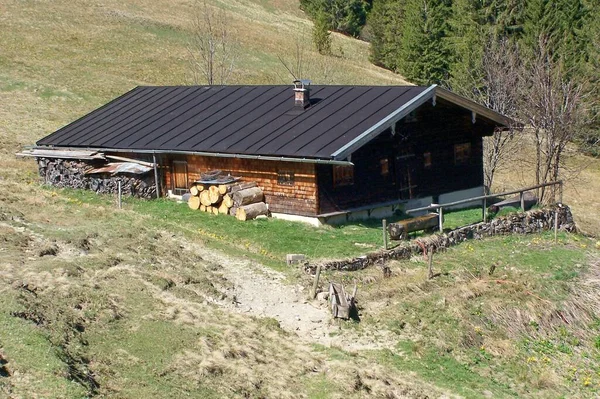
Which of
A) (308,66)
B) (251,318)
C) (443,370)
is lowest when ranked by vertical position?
(443,370)

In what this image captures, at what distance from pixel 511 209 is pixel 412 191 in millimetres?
3647

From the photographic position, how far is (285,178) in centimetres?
2955

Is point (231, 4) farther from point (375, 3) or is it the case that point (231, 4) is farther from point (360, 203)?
point (360, 203)

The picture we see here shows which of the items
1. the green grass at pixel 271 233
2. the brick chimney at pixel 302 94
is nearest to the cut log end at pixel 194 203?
the green grass at pixel 271 233

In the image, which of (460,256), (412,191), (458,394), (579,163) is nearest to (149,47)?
(579,163)

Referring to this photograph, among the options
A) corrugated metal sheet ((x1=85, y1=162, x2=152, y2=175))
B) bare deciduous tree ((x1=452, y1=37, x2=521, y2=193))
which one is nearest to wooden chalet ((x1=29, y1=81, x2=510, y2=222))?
corrugated metal sheet ((x1=85, y1=162, x2=152, y2=175))

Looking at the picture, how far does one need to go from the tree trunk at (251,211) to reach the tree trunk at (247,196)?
0.58ft

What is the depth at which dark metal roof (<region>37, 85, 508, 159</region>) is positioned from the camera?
29250 millimetres

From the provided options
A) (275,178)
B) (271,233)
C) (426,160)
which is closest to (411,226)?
(271,233)

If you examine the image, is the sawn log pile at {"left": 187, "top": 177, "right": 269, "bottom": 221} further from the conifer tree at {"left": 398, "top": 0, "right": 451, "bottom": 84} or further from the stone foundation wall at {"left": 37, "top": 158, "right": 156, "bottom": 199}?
the conifer tree at {"left": 398, "top": 0, "right": 451, "bottom": 84}

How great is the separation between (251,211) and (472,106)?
9634mm

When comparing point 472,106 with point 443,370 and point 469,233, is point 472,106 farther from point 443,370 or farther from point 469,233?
point 443,370

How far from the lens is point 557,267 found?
25672mm

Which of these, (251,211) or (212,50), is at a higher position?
(212,50)
